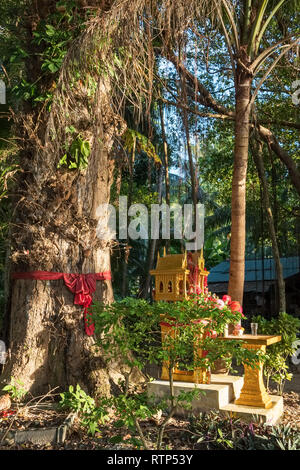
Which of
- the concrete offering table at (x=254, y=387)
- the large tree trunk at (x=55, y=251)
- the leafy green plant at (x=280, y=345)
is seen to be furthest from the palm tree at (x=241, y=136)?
the large tree trunk at (x=55, y=251)

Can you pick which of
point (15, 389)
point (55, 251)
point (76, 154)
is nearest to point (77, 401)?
point (15, 389)

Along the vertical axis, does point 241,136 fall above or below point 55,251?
above

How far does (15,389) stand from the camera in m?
4.55

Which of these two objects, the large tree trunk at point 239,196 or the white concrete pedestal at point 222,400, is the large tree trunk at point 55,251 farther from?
the large tree trunk at point 239,196

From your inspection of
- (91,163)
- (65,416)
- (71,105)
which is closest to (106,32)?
(71,105)

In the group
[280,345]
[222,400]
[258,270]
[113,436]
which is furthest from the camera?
[258,270]

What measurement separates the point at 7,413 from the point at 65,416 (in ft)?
1.77

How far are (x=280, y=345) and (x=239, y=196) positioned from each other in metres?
2.04

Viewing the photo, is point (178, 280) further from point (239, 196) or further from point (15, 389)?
point (15, 389)

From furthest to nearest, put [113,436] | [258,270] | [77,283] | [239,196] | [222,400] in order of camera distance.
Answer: [258,270] → [239,196] → [77,283] → [222,400] → [113,436]

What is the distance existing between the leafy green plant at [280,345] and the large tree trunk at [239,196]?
1.78ft

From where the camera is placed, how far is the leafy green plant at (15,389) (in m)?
4.52

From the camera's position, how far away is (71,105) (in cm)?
477
